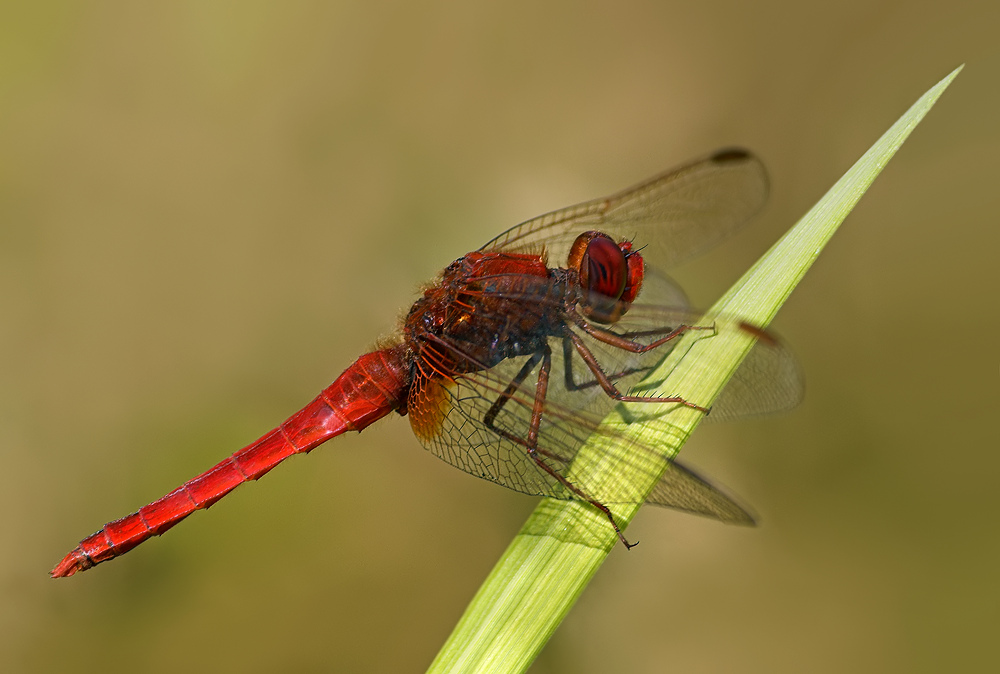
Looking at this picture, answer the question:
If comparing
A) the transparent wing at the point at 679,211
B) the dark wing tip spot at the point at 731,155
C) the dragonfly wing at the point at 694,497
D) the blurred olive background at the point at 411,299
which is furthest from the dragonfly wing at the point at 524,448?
the blurred olive background at the point at 411,299

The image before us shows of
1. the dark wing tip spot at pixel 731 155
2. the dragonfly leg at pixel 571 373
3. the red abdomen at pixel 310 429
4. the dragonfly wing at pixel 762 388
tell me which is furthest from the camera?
the dark wing tip spot at pixel 731 155

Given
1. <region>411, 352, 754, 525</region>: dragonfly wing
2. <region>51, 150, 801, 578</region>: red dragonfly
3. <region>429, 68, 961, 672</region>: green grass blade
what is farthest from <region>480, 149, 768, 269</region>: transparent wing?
<region>429, 68, 961, 672</region>: green grass blade

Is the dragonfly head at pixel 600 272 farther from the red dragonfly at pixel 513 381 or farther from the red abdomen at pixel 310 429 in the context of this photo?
the red abdomen at pixel 310 429

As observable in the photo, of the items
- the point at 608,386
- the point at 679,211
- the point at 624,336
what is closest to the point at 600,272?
the point at 624,336

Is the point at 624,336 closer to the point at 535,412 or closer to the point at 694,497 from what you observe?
the point at 535,412

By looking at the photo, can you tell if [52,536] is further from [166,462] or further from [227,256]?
[227,256]

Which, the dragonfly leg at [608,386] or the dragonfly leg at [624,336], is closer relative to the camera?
the dragonfly leg at [608,386]

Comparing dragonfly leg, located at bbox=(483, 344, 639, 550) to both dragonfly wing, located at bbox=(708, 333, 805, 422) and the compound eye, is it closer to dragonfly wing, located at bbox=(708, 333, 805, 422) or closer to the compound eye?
the compound eye
